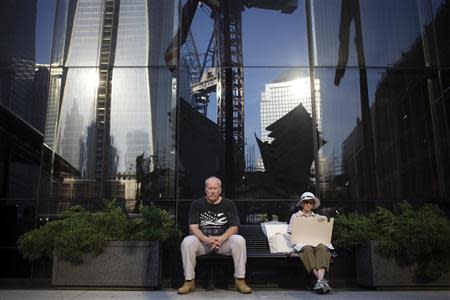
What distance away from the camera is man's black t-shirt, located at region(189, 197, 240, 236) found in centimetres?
600

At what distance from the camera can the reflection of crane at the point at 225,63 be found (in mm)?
7867

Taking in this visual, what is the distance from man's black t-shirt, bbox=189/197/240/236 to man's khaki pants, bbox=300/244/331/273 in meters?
0.93

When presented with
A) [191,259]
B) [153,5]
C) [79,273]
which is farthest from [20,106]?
[191,259]

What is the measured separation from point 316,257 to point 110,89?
15.0ft

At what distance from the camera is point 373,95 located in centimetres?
800

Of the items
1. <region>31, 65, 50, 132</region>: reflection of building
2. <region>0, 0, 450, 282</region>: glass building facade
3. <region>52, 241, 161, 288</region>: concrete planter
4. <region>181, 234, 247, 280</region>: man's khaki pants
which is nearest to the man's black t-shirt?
<region>181, 234, 247, 280</region>: man's khaki pants

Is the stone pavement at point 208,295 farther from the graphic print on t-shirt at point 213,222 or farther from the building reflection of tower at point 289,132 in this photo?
the building reflection of tower at point 289,132

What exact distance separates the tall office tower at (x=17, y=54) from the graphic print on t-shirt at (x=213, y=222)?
12.3ft

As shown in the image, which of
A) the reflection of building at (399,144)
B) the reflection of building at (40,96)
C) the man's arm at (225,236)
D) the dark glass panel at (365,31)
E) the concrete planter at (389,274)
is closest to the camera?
the man's arm at (225,236)

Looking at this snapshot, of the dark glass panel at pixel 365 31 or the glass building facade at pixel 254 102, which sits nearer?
the glass building facade at pixel 254 102

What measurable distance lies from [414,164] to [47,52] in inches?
260

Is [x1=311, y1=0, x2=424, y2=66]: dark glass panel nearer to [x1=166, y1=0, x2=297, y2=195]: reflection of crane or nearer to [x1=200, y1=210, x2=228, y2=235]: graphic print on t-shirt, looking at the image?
[x1=166, y1=0, x2=297, y2=195]: reflection of crane

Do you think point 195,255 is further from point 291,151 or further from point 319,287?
point 291,151

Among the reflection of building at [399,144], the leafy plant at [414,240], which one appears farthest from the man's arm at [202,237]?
the reflection of building at [399,144]
